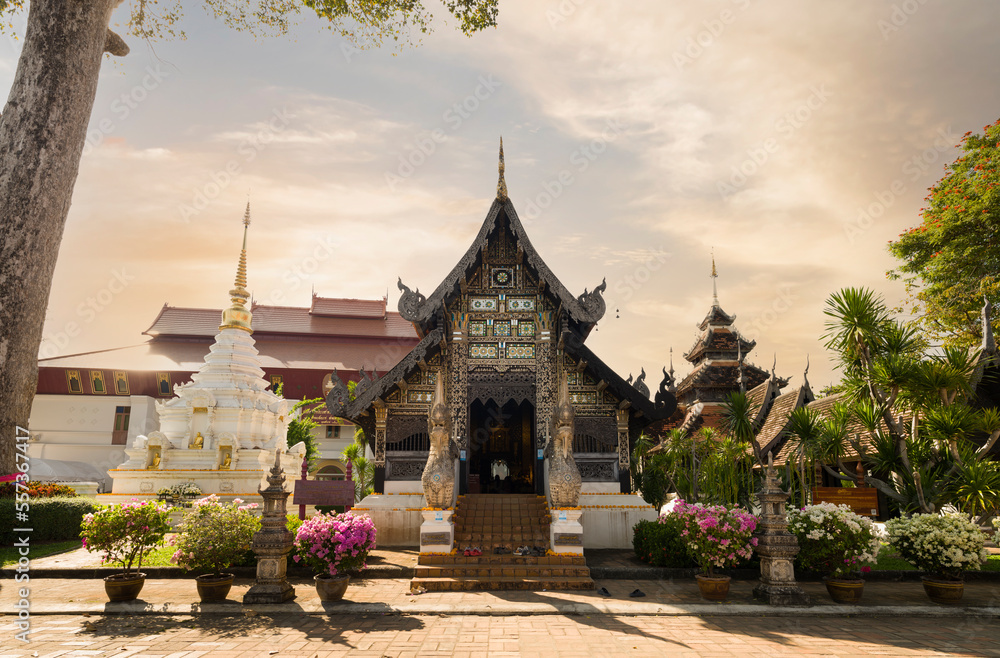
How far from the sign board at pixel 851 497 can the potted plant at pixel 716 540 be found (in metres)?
6.55

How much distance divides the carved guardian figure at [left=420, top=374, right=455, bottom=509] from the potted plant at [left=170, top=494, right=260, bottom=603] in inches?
108

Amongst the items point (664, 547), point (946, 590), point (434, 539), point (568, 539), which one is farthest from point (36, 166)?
point (946, 590)

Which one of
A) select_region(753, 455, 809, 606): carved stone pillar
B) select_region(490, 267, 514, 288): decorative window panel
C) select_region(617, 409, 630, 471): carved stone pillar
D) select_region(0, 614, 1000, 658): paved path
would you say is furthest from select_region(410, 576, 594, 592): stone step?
select_region(490, 267, 514, 288): decorative window panel

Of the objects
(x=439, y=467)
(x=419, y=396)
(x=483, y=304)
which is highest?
(x=483, y=304)

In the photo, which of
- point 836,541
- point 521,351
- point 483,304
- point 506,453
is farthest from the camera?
point 506,453

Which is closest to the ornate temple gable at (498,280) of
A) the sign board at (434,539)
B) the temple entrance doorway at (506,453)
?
the temple entrance doorway at (506,453)

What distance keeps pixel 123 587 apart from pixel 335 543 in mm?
2635

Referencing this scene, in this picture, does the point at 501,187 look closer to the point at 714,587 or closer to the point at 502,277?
the point at 502,277

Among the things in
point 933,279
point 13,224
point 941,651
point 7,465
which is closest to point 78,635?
point 7,465

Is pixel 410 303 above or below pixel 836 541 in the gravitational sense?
above

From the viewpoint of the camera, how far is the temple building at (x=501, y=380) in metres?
12.0

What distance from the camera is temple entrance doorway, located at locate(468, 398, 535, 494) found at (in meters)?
16.0

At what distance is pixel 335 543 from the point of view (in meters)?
7.50

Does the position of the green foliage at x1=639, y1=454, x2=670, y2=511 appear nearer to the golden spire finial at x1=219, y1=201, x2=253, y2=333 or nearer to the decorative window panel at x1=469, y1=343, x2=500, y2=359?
the decorative window panel at x1=469, y1=343, x2=500, y2=359
